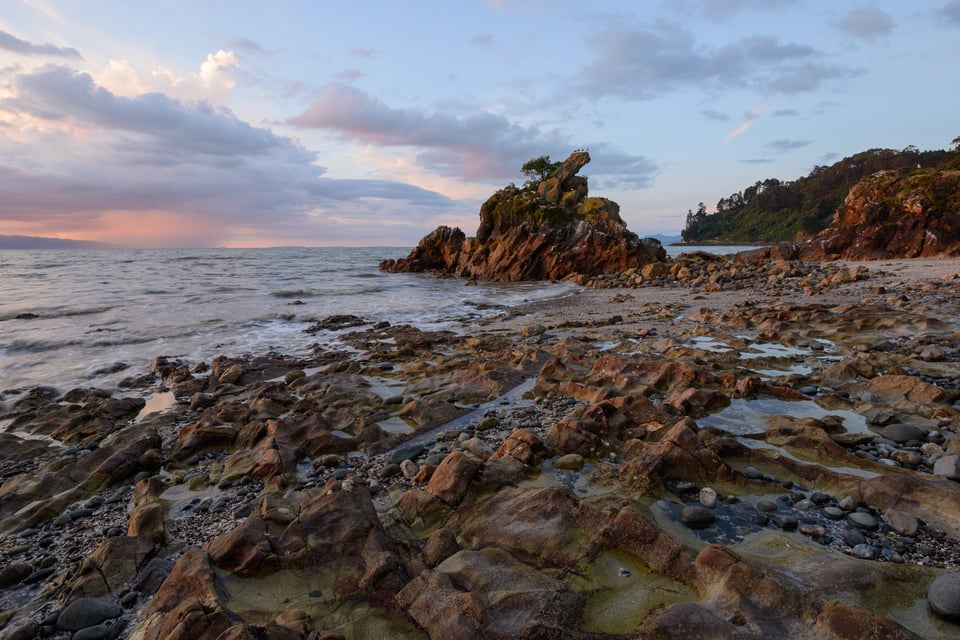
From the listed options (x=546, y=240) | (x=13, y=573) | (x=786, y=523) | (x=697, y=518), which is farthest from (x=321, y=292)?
(x=786, y=523)

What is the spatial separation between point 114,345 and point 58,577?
12023mm

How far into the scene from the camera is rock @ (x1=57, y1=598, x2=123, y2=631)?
308 centimetres

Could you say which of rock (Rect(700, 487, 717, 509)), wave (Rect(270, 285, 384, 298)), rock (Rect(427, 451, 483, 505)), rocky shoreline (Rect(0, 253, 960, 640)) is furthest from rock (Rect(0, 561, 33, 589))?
wave (Rect(270, 285, 384, 298))

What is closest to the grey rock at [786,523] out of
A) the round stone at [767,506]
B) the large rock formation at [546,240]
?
the round stone at [767,506]

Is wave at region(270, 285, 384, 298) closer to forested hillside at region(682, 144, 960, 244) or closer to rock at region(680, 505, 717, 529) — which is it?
rock at region(680, 505, 717, 529)

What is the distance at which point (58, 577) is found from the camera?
12.2 ft

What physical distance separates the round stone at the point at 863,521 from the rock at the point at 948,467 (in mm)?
1112

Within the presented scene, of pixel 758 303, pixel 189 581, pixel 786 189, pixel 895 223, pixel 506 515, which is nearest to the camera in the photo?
pixel 189 581

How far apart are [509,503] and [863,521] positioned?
2.56 meters

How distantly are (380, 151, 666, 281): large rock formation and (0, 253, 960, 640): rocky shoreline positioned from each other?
1148 inches

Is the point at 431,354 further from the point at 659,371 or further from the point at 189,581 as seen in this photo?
the point at 189,581

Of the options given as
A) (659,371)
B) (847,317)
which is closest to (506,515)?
(659,371)

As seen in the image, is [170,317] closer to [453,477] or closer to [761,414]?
[453,477]

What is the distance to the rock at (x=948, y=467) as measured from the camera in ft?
12.6
